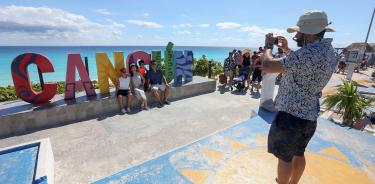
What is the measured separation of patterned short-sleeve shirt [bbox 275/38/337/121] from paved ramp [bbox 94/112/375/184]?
1.68 m

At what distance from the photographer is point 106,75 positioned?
25.2ft

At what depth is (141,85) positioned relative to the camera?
855 cm

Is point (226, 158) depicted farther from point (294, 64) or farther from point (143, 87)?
point (143, 87)

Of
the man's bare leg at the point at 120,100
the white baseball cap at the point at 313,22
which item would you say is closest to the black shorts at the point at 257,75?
the man's bare leg at the point at 120,100

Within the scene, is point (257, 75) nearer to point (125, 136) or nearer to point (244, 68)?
point (244, 68)

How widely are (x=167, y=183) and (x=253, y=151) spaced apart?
195 cm

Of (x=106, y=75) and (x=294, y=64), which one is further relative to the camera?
(x=106, y=75)

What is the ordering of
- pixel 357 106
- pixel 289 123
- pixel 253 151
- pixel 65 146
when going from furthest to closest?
pixel 357 106 < pixel 65 146 < pixel 253 151 < pixel 289 123

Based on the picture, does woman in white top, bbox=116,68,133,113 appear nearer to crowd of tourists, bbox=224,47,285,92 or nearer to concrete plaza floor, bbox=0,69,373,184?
concrete plaza floor, bbox=0,69,373,184

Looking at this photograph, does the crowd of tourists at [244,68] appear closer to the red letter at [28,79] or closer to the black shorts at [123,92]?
the black shorts at [123,92]

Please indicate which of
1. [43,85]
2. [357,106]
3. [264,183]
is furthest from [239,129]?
[43,85]

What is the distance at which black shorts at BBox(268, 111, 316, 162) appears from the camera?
2.22 meters

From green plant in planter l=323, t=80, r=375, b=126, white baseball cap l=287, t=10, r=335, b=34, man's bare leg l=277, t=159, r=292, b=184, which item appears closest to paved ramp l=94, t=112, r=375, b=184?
man's bare leg l=277, t=159, r=292, b=184

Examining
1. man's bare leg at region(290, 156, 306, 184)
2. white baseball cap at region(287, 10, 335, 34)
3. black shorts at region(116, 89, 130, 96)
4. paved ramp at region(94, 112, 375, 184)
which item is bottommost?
paved ramp at region(94, 112, 375, 184)
